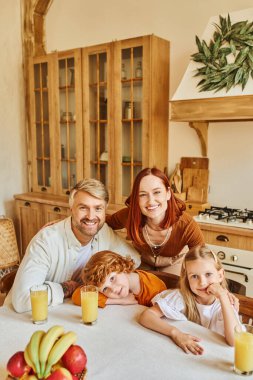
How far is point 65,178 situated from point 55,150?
306mm

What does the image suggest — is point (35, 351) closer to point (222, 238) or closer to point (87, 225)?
point (87, 225)

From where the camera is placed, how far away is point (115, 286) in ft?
5.17

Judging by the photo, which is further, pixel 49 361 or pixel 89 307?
pixel 89 307

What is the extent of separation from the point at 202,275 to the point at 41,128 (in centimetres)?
311

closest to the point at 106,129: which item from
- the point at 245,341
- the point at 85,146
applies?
the point at 85,146

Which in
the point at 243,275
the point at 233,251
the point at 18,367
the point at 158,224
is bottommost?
the point at 243,275

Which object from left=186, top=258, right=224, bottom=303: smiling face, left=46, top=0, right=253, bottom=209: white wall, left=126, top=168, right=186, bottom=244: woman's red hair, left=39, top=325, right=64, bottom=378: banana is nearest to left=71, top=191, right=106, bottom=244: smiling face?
left=126, top=168, right=186, bottom=244: woman's red hair

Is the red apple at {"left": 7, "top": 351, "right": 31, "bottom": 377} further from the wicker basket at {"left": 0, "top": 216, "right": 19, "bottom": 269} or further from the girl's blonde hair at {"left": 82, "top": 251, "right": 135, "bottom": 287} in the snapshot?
the wicker basket at {"left": 0, "top": 216, "right": 19, "bottom": 269}

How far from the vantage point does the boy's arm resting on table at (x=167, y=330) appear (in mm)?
1205

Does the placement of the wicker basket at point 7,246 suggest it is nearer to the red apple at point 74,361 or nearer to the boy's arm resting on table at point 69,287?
the boy's arm resting on table at point 69,287

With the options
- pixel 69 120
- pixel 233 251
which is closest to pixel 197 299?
pixel 233 251

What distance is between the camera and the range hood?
2531 mm

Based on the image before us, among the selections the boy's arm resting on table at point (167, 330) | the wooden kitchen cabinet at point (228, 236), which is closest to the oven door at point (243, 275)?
the wooden kitchen cabinet at point (228, 236)

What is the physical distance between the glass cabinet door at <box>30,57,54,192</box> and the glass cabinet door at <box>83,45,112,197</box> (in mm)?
515
